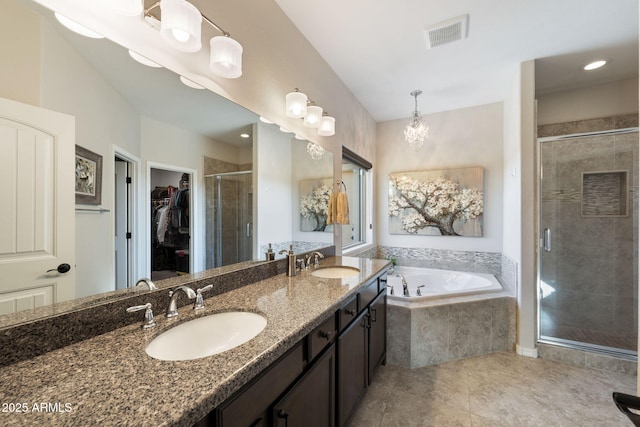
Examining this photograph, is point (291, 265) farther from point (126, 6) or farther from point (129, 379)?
point (126, 6)

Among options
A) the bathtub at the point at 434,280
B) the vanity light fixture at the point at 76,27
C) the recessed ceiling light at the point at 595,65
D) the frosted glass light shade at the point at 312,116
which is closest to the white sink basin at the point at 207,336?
the vanity light fixture at the point at 76,27

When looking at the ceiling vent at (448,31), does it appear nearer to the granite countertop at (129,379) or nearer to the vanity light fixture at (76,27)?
the vanity light fixture at (76,27)

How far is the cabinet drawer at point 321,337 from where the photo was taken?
104 centimetres

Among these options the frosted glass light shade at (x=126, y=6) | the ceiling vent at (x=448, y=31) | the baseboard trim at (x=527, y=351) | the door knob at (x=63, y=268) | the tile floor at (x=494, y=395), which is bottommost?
the tile floor at (x=494, y=395)

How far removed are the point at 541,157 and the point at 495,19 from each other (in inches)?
54.3

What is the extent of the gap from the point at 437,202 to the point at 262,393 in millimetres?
3228

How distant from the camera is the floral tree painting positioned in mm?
3270

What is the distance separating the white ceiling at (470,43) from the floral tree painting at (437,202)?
0.99 meters

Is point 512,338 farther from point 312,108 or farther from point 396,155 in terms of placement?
point 312,108

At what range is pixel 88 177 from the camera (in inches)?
33.8

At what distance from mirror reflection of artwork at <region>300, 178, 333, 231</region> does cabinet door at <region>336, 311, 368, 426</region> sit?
885mm

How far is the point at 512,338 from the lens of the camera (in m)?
2.47

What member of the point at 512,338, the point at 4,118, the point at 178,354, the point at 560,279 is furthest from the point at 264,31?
the point at 560,279

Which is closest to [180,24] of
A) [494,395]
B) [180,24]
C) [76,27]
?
[180,24]
